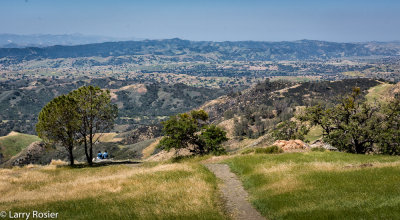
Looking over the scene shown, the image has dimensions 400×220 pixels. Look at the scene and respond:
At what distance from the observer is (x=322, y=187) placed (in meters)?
18.3

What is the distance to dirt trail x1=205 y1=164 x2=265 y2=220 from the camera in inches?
628

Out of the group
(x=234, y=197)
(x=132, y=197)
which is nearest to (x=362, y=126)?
(x=234, y=197)

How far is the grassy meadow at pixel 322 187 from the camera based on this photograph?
45.5 ft

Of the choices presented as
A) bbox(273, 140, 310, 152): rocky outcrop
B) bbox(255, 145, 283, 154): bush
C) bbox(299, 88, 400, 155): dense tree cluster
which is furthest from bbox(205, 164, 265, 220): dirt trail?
bbox(299, 88, 400, 155): dense tree cluster

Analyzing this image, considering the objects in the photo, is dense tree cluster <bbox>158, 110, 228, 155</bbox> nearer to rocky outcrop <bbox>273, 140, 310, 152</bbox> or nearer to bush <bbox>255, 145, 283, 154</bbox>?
rocky outcrop <bbox>273, 140, 310, 152</bbox>

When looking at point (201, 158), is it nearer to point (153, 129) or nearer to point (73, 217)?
point (73, 217)

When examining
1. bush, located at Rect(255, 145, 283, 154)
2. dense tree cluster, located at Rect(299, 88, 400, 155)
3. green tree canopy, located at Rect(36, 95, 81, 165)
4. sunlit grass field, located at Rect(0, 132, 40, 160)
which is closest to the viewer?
bush, located at Rect(255, 145, 283, 154)

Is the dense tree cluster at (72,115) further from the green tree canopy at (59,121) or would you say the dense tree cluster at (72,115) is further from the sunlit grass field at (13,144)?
the sunlit grass field at (13,144)

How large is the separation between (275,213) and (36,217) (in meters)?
11.6

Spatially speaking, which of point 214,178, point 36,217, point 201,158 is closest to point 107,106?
point 201,158

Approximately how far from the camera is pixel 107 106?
42688 mm

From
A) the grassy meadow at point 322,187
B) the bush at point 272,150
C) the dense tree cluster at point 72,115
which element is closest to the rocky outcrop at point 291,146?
the bush at point 272,150

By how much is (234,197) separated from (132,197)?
6272 mm

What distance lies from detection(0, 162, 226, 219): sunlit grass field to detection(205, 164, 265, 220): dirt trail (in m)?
0.65
